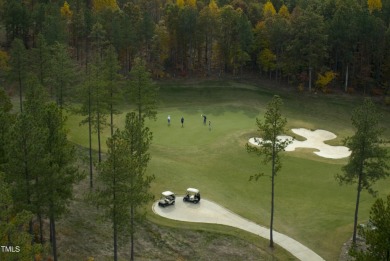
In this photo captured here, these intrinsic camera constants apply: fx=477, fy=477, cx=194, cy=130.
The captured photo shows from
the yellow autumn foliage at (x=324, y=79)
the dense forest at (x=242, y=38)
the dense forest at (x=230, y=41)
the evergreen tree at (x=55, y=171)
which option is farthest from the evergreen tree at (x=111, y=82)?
the yellow autumn foliage at (x=324, y=79)

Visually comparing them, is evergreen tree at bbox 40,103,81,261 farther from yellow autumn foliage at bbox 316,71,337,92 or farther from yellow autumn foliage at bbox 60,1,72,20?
yellow autumn foliage at bbox 60,1,72,20

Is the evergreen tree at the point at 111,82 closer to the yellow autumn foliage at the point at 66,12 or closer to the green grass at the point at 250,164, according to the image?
the green grass at the point at 250,164

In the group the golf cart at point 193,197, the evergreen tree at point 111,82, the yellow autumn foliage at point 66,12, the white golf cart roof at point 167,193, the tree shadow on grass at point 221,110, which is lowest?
the golf cart at point 193,197

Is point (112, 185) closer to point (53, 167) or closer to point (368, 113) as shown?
point (53, 167)

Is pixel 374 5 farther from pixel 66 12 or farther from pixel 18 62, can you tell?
pixel 18 62

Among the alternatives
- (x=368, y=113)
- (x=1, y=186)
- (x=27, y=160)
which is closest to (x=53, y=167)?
(x=27, y=160)

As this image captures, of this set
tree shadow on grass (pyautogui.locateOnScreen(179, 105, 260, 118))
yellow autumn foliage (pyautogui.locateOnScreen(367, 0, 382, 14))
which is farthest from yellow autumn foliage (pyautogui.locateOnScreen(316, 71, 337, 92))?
yellow autumn foliage (pyautogui.locateOnScreen(367, 0, 382, 14))
